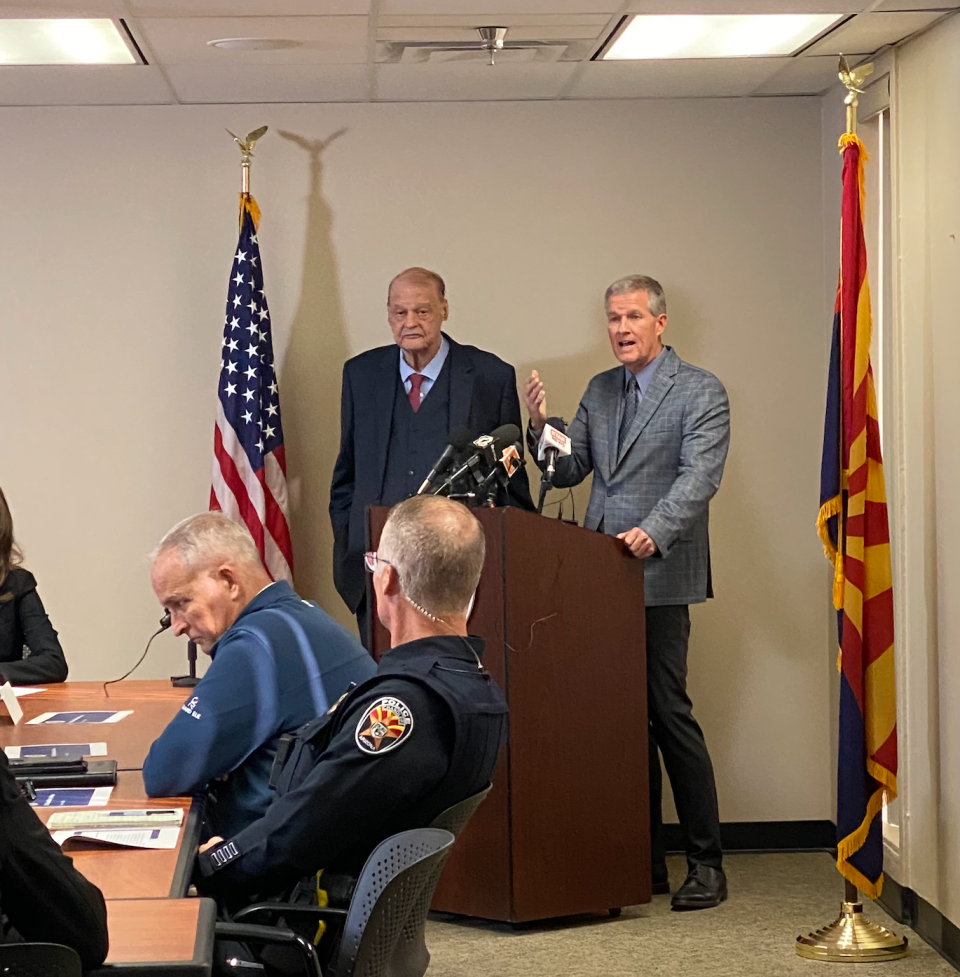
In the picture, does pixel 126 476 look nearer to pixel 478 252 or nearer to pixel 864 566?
pixel 478 252

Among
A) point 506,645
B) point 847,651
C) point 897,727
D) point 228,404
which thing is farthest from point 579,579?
point 228,404

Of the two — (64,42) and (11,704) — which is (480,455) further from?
(64,42)

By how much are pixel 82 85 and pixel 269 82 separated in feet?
2.20

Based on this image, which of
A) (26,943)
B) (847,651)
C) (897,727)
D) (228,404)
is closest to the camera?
(26,943)

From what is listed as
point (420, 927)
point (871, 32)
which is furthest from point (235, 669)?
point (871, 32)

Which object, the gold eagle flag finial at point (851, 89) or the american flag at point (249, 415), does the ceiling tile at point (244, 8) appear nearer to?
the american flag at point (249, 415)

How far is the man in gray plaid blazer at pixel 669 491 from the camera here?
15.5ft

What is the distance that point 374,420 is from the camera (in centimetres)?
508

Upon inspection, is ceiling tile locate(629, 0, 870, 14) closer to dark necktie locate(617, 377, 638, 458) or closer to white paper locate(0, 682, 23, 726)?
dark necktie locate(617, 377, 638, 458)

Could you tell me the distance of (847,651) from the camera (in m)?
4.16

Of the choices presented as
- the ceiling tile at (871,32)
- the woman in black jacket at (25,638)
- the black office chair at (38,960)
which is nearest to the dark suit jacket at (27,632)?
the woman in black jacket at (25,638)

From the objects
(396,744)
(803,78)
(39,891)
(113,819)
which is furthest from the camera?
(803,78)

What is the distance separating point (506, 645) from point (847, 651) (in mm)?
1000

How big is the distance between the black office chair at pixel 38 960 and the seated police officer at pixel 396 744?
80 cm
